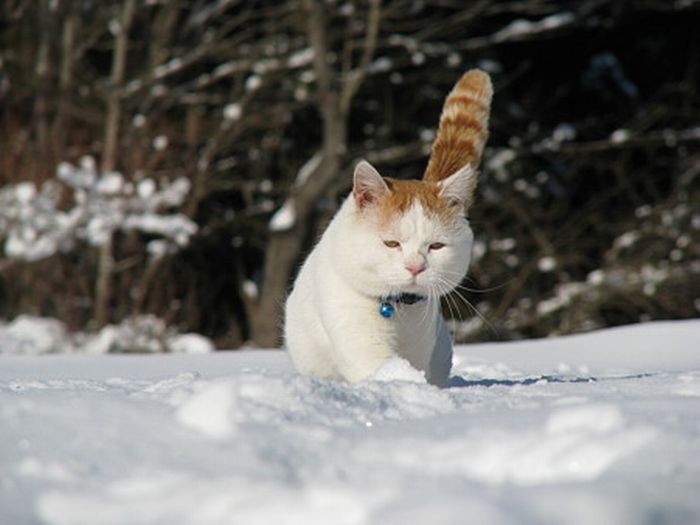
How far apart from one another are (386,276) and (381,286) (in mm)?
45

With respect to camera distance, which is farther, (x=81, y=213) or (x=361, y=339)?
(x=81, y=213)

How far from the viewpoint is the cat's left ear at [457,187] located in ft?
10.7

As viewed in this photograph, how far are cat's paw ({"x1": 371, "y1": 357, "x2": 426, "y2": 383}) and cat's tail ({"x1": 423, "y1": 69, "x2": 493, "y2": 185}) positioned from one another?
100 centimetres

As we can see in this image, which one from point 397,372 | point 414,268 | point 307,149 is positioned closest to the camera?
point 397,372

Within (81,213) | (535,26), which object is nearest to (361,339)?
(81,213)

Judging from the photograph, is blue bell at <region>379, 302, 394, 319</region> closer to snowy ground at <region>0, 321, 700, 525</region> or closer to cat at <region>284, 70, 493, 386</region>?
cat at <region>284, 70, 493, 386</region>

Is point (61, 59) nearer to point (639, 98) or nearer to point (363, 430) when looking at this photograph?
point (639, 98)

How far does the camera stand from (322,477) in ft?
5.40

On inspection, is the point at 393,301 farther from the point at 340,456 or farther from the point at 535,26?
the point at 535,26

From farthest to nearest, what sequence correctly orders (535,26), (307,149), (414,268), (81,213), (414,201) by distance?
1. (307,149)
2. (535,26)
3. (81,213)
4. (414,201)
5. (414,268)

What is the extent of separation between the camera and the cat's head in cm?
307

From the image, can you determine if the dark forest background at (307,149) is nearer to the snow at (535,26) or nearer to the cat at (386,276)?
the snow at (535,26)

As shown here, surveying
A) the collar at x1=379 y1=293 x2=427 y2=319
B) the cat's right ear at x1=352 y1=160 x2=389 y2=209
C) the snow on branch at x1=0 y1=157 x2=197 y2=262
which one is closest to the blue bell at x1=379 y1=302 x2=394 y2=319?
the collar at x1=379 y1=293 x2=427 y2=319

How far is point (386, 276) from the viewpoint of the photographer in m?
3.04
